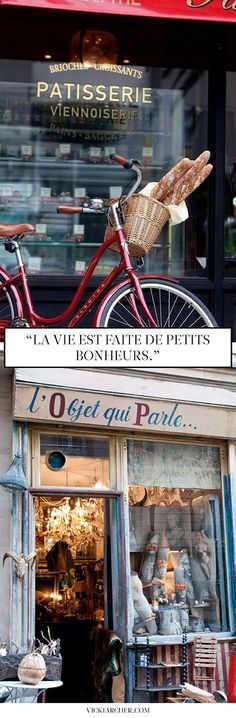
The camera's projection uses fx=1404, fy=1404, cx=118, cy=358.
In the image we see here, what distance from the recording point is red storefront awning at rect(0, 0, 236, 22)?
11.9 meters

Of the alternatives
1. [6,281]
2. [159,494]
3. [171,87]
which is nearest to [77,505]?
[159,494]

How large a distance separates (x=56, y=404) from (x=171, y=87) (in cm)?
343

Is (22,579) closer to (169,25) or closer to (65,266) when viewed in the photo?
(65,266)

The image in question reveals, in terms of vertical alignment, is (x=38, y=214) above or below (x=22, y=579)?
above

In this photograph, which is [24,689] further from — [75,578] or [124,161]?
[124,161]

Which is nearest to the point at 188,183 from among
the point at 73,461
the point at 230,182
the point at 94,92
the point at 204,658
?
the point at 230,182

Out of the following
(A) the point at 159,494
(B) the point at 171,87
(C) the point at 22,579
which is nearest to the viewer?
(C) the point at 22,579

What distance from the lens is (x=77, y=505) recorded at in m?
13.0

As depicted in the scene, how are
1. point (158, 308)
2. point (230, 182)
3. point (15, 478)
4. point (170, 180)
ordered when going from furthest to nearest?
point (230, 182)
point (158, 308)
point (170, 180)
point (15, 478)

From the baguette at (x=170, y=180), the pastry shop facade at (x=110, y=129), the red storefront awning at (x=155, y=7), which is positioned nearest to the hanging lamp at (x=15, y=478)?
the pastry shop facade at (x=110, y=129)

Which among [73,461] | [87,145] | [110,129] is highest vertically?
[110,129]

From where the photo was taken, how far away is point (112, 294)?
1205 centimetres

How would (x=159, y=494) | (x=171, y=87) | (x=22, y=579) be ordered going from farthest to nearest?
(x=171, y=87)
(x=159, y=494)
(x=22, y=579)

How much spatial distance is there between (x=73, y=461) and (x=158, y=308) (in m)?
1.62
